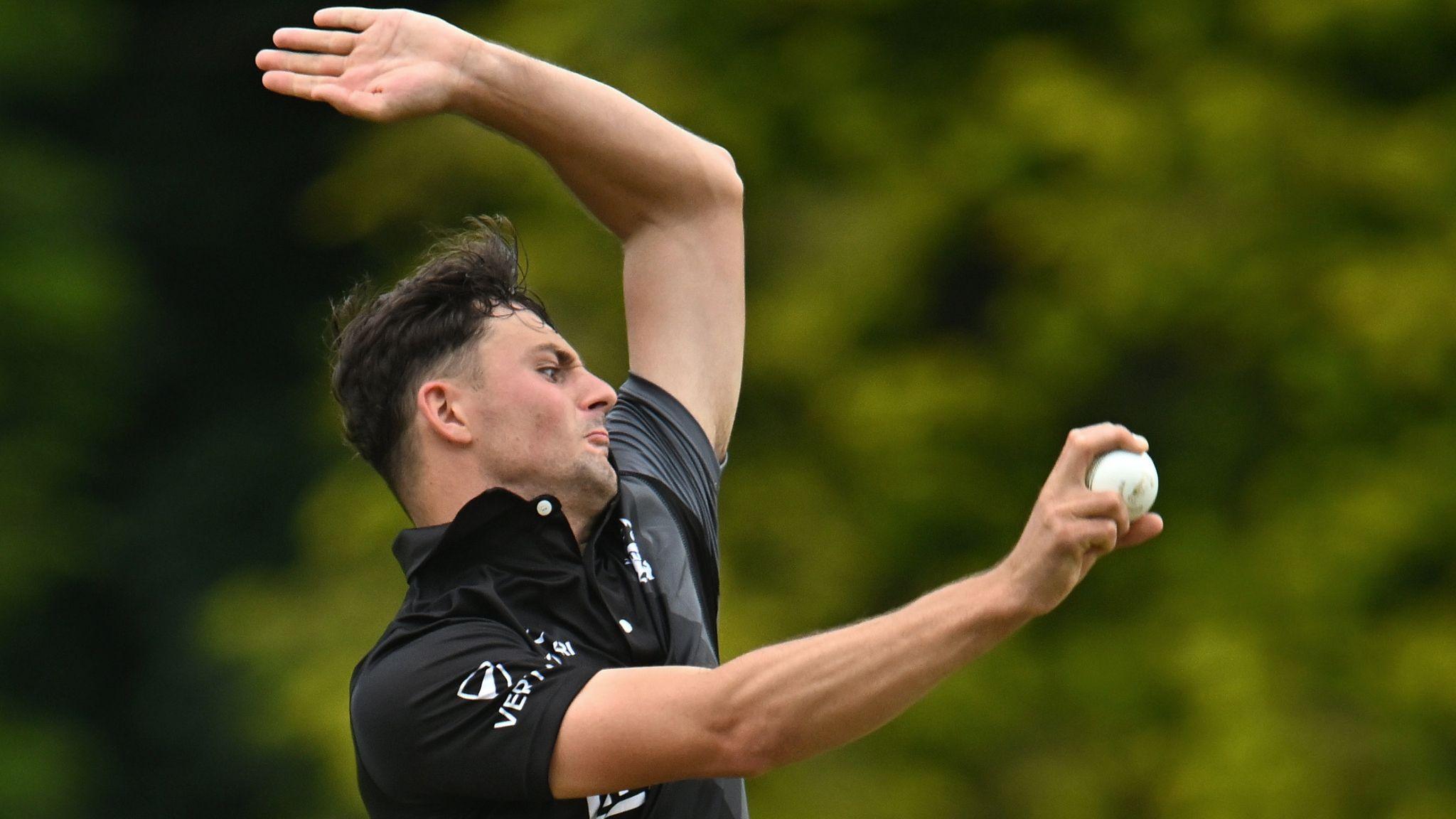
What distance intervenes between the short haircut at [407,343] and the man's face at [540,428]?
68 mm

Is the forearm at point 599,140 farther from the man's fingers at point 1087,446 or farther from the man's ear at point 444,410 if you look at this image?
the man's fingers at point 1087,446

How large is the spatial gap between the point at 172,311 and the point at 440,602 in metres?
9.52

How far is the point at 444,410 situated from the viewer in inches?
150

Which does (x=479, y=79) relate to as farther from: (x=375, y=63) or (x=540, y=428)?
(x=540, y=428)

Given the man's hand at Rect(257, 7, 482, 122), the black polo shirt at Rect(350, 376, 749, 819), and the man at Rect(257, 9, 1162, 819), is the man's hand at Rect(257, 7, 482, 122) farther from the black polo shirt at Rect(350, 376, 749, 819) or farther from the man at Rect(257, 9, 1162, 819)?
the black polo shirt at Rect(350, 376, 749, 819)

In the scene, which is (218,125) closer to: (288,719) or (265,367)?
(265,367)

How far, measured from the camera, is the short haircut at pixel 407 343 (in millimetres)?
3859

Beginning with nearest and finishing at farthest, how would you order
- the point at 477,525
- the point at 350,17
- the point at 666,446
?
the point at 477,525
the point at 350,17
the point at 666,446

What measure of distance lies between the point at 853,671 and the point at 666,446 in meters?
1.16

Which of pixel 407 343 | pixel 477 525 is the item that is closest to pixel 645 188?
pixel 407 343

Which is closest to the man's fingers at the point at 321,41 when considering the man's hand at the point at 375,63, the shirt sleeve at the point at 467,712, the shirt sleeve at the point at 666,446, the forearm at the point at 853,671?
the man's hand at the point at 375,63

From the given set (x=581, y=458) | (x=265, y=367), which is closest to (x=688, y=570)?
(x=581, y=458)

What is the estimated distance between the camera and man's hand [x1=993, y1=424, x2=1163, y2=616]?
2914 millimetres

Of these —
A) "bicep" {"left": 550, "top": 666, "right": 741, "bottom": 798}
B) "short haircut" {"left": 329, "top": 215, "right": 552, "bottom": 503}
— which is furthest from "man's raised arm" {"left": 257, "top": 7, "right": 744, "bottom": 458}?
"bicep" {"left": 550, "top": 666, "right": 741, "bottom": 798}
